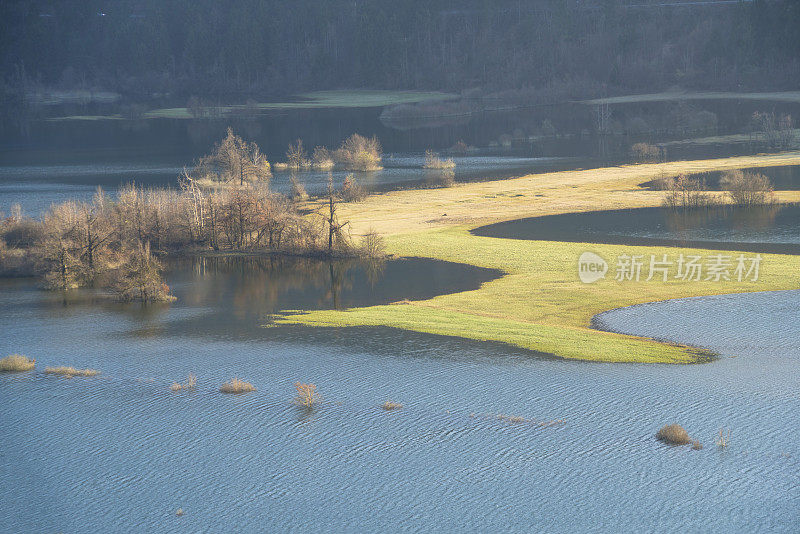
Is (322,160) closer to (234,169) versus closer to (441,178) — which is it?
(441,178)

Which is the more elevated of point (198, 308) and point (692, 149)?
point (692, 149)

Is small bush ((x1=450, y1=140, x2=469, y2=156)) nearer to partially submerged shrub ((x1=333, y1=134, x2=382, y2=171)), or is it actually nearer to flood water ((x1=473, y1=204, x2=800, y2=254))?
partially submerged shrub ((x1=333, y1=134, x2=382, y2=171))

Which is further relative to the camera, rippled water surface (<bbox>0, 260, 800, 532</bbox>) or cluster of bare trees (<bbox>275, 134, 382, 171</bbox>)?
cluster of bare trees (<bbox>275, 134, 382, 171</bbox>)

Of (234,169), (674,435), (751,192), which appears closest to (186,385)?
(674,435)

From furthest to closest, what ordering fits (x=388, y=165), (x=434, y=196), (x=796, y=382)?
(x=388, y=165) < (x=434, y=196) < (x=796, y=382)

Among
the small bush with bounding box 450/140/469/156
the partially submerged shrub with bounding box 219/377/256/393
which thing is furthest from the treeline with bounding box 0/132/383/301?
the small bush with bounding box 450/140/469/156

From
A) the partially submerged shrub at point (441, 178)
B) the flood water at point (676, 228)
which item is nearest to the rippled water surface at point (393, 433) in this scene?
the flood water at point (676, 228)

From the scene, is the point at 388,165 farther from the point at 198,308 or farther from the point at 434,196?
the point at 198,308

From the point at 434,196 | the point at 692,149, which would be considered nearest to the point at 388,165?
the point at 434,196
